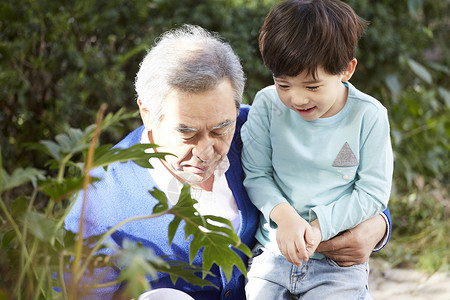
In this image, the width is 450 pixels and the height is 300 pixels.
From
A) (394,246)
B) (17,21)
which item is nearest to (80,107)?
(17,21)

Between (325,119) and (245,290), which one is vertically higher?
(325,119)

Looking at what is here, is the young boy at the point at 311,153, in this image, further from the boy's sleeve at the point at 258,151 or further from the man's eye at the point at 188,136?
the man's eye at the point at 188,136

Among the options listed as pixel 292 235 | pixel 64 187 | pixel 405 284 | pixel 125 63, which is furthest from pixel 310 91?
pixel 405 284

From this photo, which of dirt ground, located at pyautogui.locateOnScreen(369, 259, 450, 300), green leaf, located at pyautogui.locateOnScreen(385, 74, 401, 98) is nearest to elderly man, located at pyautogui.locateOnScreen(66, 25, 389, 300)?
dirt ground, located at pyautogui.locateOnScreen(369, 259, 450, 300)

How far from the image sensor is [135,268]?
0.69 metres

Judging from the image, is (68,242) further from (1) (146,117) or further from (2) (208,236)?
(1) (146,117)

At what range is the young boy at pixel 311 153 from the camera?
1.58 metres

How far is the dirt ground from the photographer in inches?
123

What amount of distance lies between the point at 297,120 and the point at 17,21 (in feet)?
5.54

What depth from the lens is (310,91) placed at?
159cm

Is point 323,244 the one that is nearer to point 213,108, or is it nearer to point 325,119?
point 325,119

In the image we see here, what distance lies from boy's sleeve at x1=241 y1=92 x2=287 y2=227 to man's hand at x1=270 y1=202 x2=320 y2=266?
12cm

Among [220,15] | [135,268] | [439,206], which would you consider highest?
[135,268]

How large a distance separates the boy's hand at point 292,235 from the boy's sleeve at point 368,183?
8cm
